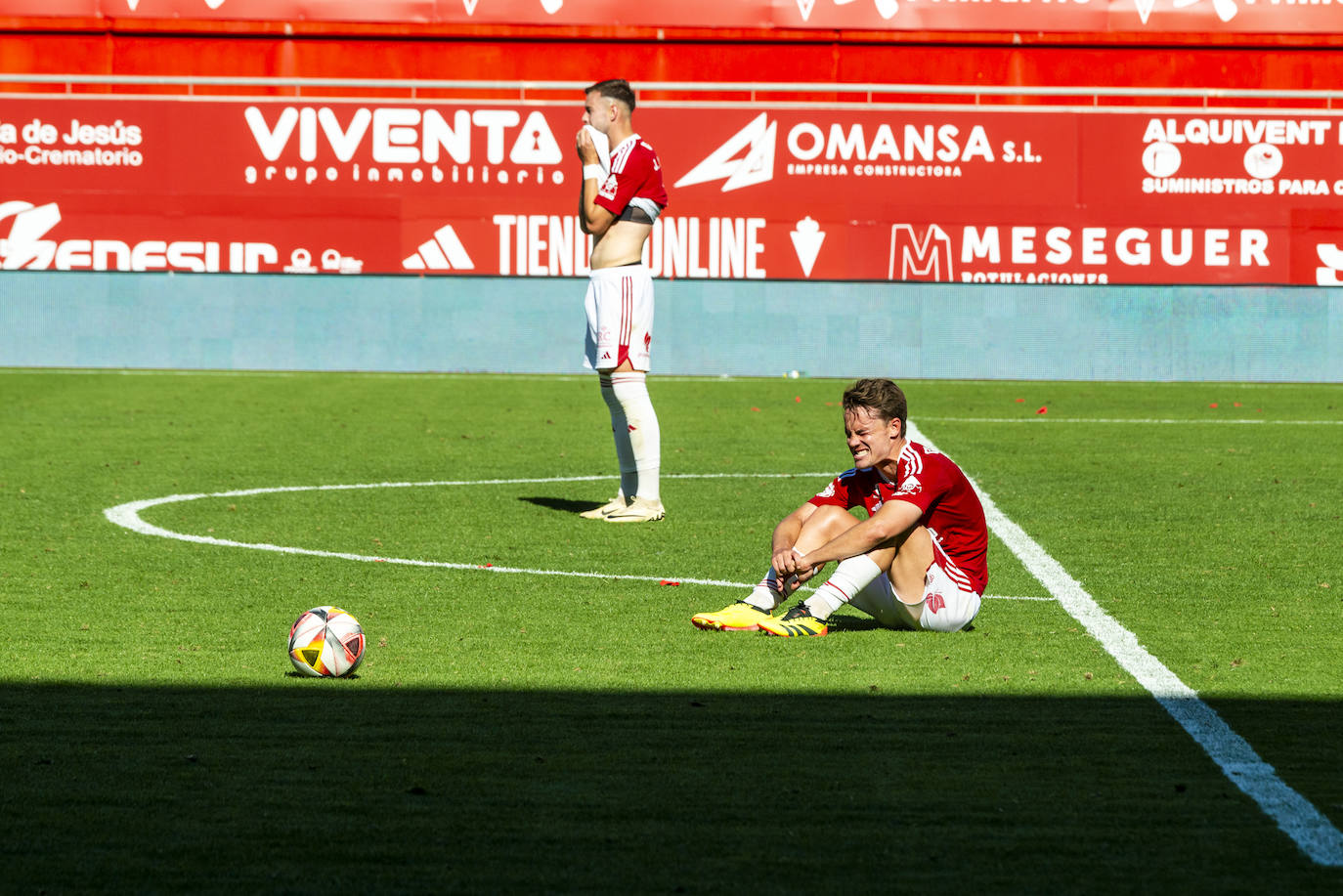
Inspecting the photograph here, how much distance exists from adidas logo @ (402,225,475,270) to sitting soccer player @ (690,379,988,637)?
1693cm

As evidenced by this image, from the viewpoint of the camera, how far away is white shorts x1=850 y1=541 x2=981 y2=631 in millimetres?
6020

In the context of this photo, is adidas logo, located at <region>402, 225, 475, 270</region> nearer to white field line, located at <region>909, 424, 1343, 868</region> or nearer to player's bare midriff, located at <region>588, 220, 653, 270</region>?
player's bare midriff, located at <region>588, 220, 653, 270</region>

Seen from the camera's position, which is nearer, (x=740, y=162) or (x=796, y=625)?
(x=796, y=625)

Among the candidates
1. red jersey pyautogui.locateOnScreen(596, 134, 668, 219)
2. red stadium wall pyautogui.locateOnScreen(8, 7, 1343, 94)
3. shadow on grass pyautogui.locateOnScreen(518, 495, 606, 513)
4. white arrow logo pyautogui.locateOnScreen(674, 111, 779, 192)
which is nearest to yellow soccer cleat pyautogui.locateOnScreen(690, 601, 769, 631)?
red jersey pyautogui.locateOnScreen(596, 134, 668, 219)

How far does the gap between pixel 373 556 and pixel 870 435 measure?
8.96 ft

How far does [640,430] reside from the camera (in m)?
9.26

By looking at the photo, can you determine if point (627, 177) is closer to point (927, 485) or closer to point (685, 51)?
point (927, 485)

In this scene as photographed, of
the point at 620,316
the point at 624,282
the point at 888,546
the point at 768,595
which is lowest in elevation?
the point at 768,595

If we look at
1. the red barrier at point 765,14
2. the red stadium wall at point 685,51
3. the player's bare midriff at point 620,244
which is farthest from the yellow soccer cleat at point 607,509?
the red barrier at point 765,14

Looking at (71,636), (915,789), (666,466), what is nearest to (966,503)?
(915,789)

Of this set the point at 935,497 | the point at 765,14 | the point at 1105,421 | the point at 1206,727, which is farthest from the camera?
the point at 765,14

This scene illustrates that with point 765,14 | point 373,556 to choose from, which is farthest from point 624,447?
point 765,14

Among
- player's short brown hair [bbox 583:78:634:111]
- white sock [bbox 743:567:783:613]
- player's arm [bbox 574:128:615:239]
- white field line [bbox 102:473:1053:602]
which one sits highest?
player's short brown hair [bbox 583:78:634:111]

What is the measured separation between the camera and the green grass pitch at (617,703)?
3609 millimetres
